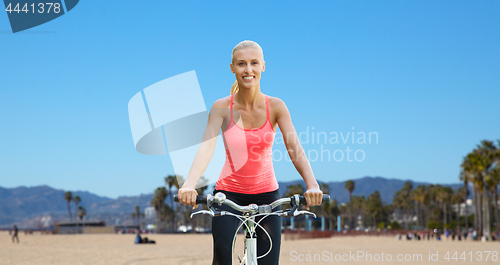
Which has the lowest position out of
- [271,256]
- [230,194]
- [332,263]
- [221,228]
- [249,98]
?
[332,263]

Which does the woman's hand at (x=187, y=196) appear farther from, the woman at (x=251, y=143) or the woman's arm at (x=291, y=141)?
the woman's arm at (x=291, y=141)

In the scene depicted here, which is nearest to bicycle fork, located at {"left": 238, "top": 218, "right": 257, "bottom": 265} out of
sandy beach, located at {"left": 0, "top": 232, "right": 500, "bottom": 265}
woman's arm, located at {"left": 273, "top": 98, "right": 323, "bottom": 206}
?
woman's arm, located at {"left": 273, "top": 98, "right": 323, "bottom": 206}

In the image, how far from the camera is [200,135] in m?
3.78

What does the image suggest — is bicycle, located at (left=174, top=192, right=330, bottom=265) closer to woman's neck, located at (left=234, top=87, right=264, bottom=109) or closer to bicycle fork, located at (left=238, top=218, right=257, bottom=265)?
bicycle fork, located at (left=238, top=218, right=257, bottom=265)

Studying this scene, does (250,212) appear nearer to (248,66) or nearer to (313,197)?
(313,197)

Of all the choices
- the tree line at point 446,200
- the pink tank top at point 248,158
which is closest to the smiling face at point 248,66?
the pink tank top at point 248,158

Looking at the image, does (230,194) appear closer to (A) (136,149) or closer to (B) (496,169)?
(A) (136,149)

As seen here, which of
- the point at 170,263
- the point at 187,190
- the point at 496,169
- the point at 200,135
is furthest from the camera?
the point at 496,169

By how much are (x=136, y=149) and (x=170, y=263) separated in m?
13.7

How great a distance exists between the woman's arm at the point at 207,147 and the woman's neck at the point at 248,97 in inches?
5.8

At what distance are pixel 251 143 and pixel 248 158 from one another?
11 cm

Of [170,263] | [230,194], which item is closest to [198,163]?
[230,194]

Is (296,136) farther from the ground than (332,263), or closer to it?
farther from the ground

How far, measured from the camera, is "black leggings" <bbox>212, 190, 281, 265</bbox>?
10.7ft
